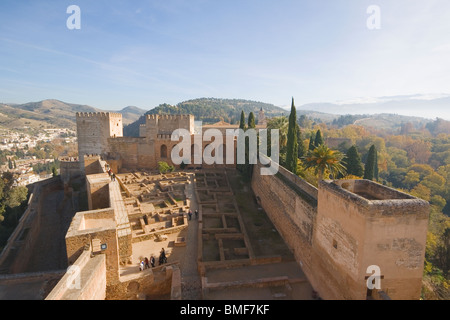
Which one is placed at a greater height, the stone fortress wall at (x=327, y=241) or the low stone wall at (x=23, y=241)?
the stone fortress wall at (x=327, y=241)

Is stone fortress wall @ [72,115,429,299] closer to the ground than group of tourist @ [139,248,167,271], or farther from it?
farther from it

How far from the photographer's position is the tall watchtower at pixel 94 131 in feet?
79.2

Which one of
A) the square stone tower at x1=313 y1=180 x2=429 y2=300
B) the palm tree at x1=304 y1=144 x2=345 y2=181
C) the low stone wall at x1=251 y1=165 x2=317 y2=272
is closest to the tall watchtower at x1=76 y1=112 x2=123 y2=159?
the low stone wall at x1=251 y1=165 x2=317 y2=272

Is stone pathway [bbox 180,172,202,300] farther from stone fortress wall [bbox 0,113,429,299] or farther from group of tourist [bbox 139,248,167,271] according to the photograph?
group of tourist [bbox 139,248,167,271]

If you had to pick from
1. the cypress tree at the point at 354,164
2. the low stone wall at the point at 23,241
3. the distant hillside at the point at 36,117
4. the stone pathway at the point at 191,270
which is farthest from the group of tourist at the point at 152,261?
the distant hillside at the point at 36,117

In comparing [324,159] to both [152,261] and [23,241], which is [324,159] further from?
[23,241]

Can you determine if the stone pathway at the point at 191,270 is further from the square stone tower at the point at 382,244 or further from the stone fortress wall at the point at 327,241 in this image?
the square stone tower at the point at 382,244

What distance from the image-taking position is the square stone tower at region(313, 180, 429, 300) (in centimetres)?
671

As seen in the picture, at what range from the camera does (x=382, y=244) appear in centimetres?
679

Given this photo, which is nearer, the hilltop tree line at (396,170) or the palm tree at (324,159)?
the palm tree at (324,159)

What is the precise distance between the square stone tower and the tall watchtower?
22537mm

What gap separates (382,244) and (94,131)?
24645 mm

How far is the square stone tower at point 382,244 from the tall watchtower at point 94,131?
887 inches
